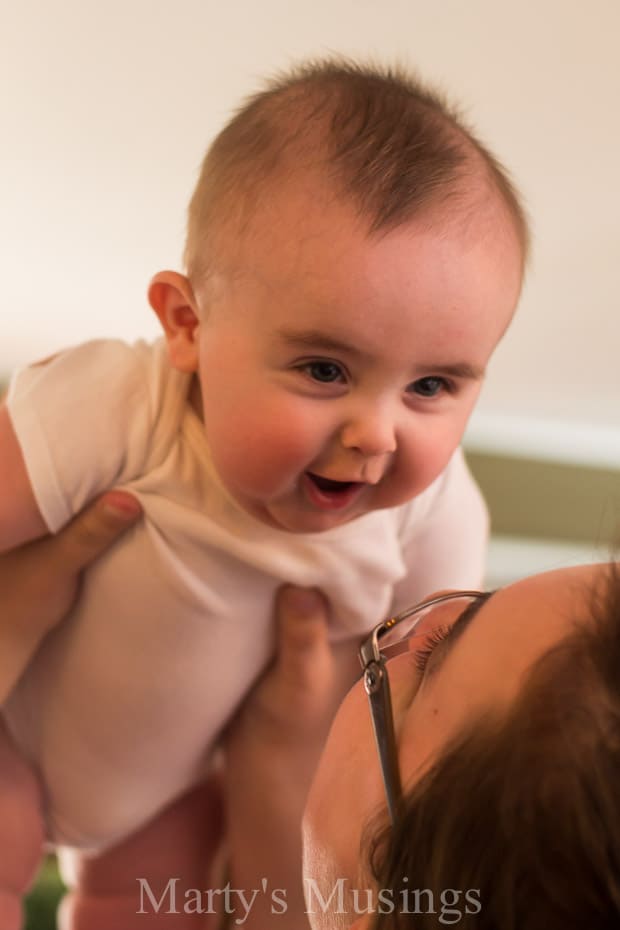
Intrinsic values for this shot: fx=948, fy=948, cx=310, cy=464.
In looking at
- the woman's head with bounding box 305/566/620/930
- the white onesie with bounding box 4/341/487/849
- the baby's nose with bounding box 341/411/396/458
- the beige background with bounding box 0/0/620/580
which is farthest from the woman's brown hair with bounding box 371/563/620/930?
the beige background with bounding box 0/0/620/580

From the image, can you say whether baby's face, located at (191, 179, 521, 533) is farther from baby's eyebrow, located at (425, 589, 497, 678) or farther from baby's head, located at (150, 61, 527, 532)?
baby's eyebrow, located at (425, 589, 497, 678)

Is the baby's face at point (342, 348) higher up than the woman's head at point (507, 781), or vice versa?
the baby's face at point (342, 348)

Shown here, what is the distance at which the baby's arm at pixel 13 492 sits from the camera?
2.10ft

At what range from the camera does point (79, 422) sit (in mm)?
647

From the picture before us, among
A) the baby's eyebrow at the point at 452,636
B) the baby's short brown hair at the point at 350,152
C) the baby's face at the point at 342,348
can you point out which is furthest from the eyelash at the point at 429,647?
the baby's short brown hair at the point at 350,152

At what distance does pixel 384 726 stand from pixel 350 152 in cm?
33

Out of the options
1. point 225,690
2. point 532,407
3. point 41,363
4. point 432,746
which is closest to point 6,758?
point 225,690

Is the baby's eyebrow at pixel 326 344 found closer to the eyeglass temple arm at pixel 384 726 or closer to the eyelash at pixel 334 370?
the eyelash at pixel 334 370

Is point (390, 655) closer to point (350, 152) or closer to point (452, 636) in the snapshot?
point (452, 636)

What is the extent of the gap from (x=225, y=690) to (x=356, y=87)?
0.46 meters

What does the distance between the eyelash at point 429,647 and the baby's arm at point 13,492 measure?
0.94 ft

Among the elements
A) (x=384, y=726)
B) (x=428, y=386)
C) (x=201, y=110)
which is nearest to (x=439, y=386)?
(x=428, y=386)

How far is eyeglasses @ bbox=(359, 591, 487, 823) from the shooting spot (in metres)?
0.49

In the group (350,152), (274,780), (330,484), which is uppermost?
(350,152)
